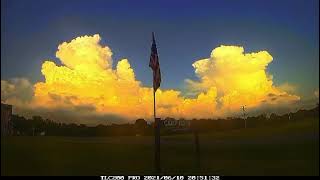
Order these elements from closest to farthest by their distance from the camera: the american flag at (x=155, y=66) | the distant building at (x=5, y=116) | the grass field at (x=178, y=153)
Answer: the grass field at (x=178, y=153) < the distant building at (x=5, y=116) < the american flag at (x=155, y=66)

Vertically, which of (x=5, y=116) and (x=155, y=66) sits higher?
(x=155, y=66)

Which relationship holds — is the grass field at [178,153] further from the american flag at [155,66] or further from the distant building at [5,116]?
the american flag at [155,66]

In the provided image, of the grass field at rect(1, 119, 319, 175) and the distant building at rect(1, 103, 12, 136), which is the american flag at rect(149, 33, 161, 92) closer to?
the grass field at rect(1, 119, 319, 175)

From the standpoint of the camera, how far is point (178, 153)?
1202cm

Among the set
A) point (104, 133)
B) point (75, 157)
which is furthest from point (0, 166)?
point (104, 133)

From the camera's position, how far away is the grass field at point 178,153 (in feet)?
36.3

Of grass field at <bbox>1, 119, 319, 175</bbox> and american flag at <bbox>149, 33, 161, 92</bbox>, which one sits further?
american flag at <bbox>149, 33, 161, 92</bbox>

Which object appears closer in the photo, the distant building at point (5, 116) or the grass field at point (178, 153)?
the grass field at point (178, 153)

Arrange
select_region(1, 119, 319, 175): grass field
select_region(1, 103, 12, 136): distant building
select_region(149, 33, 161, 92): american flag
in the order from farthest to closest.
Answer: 1. select_region(149, 33, 161, 92): american flag
2. select_region(1, 103, 12, 136): distant building
3. select_region(1, 119, 319, 175): grass field

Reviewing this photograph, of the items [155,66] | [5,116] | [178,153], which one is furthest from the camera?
[178,153]

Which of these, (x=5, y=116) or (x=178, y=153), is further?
(x=178, y=153)

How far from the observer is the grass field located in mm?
11062

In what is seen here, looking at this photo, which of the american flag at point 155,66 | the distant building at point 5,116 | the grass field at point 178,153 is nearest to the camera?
the grass field at point 178,153

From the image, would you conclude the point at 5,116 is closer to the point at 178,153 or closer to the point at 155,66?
the point at 155,66
